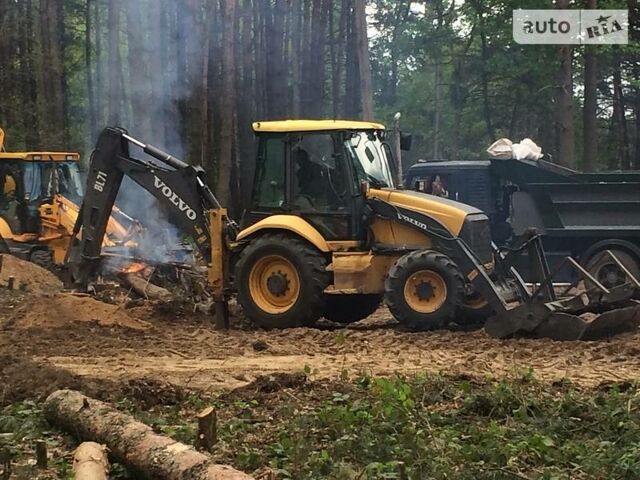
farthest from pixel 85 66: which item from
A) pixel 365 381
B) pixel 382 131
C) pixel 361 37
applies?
pixel 365 381

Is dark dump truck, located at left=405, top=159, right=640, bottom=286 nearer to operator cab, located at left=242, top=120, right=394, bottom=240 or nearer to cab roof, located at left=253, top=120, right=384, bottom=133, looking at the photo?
operator cab, located at left=242, top=120, right=394, bottom=240

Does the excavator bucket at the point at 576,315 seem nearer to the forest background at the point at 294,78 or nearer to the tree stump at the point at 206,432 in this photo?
the tree stump at the point at 206,432

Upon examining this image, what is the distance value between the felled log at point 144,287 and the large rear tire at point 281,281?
2949 mm

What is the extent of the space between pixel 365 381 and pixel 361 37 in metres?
16.6

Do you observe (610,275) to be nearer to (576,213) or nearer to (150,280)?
(576,213)

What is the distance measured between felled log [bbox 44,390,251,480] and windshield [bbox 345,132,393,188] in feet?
17.4

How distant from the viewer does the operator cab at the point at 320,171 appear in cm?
1134

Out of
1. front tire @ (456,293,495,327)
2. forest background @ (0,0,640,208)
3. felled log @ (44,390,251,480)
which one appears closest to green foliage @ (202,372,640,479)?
felled log @ (44,390,251,480)

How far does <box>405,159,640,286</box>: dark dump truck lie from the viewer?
14469mm

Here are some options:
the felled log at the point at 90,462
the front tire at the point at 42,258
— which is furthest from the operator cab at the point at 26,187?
the felled log at the point at 90,462

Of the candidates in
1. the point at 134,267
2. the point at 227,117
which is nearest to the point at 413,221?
the point at 134,267

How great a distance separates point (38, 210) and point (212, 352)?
27.6 feet

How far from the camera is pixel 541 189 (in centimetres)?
1486

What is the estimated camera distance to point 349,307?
12289 mm
